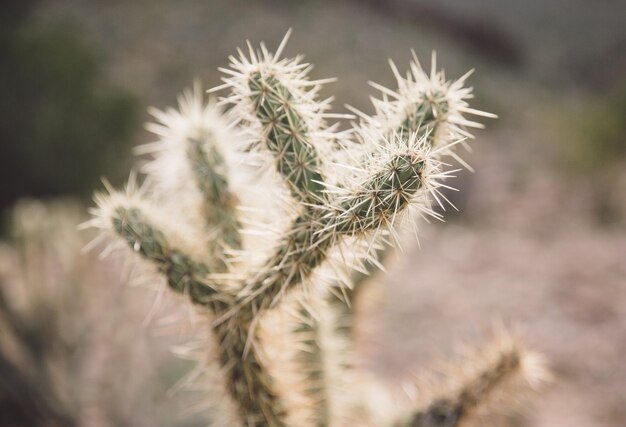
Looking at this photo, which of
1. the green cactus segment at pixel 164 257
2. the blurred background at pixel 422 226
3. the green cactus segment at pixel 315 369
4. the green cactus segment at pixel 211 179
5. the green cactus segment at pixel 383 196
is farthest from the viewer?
the blurred background at pixel 422 226

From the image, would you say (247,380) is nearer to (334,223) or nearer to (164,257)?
(164,257)

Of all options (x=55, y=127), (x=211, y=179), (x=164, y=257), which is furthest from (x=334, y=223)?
(x=55, y=127)

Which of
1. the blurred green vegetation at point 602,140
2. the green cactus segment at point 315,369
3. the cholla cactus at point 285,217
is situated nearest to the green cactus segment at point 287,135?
the cholla cactus at point 285,217

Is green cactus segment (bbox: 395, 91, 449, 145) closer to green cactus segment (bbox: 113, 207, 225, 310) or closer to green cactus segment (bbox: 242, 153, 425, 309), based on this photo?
green cactus segment (bbox: 242, 153, 425, 309)

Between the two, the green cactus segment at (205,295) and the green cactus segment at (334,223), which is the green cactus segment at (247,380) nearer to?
the green cactus segment at (205,295)

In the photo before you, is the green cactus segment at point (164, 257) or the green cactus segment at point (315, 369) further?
the green cactus segment at point (315, 369)

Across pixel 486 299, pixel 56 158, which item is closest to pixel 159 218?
pixel 486 299
